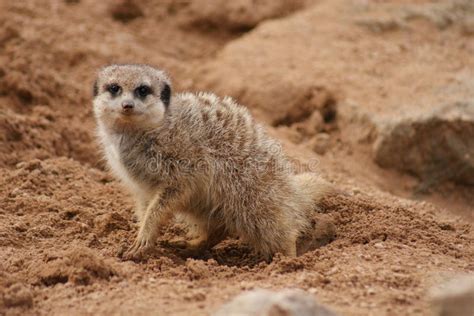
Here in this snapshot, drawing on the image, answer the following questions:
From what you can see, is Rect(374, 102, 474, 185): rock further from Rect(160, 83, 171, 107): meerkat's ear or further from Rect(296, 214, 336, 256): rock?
Rect(160, 83, 171, 107): meerkat's ear

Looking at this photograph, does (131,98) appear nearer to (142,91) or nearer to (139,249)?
(142,91)

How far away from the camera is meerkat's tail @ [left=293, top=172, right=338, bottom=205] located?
159 inches

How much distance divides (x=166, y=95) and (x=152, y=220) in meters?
0.69

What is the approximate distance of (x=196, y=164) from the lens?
3631 mm

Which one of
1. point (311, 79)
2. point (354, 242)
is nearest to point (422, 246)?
point (354, 242)

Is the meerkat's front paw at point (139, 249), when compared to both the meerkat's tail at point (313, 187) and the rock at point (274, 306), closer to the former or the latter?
the meerkat's tail at point (313, 187)

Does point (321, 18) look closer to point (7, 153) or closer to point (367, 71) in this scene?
point (367, 71)

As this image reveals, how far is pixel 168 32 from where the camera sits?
736 centimetres

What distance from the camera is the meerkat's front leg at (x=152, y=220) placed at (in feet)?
11.3

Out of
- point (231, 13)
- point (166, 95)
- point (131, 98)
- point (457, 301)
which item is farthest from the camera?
point (231, 13)

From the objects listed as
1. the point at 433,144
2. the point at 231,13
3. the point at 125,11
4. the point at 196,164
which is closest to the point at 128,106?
the point at 196,164

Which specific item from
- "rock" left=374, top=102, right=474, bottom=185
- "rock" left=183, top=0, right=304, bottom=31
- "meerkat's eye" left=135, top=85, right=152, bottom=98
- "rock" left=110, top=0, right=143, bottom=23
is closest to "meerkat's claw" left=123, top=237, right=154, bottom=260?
"meerkat's eye" left=135, top=85, right=152, bottom=98

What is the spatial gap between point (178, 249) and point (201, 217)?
22 centimetres

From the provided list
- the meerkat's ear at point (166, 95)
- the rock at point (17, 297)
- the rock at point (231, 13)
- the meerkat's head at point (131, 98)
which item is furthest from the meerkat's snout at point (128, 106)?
the rock at point (231, 13)
